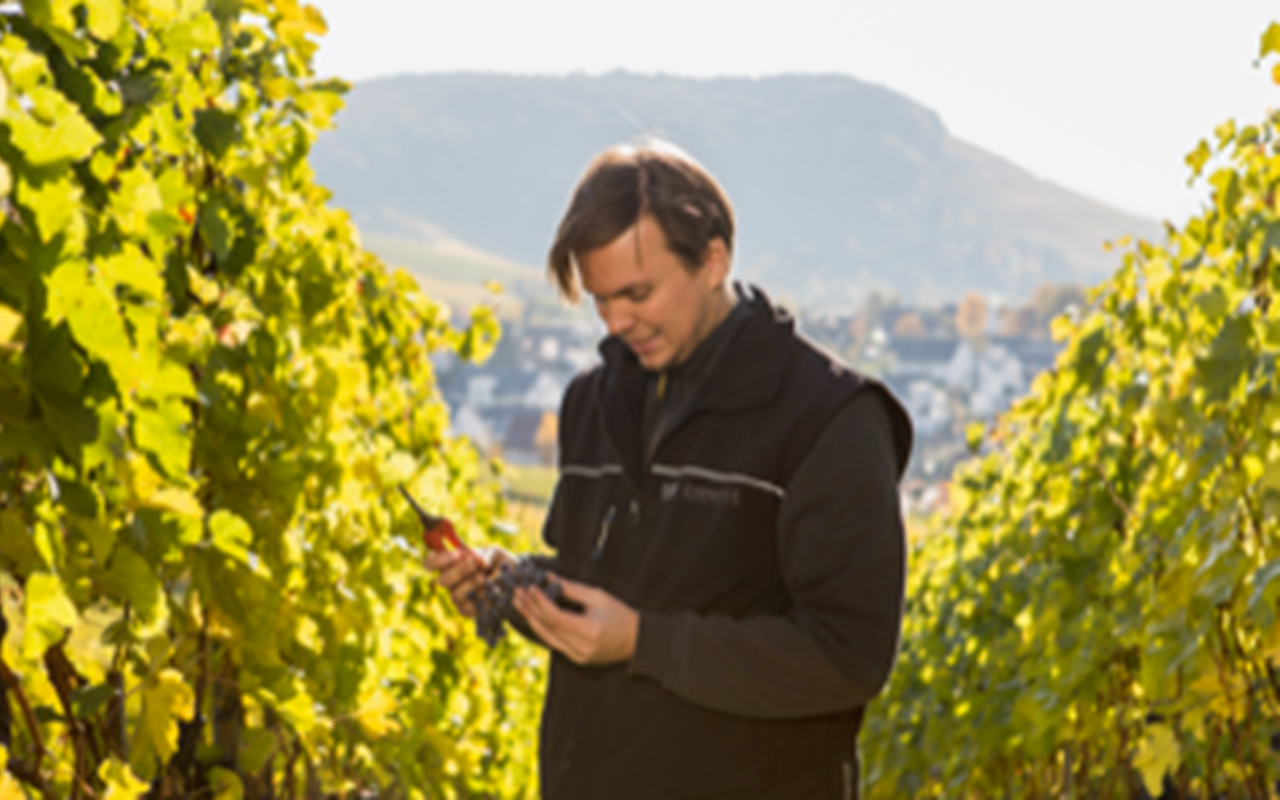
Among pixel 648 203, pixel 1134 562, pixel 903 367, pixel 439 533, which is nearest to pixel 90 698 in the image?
pixel 439 533

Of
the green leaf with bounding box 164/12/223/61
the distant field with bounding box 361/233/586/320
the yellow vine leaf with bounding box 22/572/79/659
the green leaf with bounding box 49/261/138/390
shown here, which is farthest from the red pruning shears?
the distant field with bounding box 361/233/586/320

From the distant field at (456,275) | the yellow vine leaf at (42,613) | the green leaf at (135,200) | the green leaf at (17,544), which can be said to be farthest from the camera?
the distant field at (456,275)

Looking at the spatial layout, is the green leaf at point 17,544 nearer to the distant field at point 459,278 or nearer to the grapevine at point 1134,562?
the grapevine at point 1134,562

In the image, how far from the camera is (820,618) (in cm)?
160

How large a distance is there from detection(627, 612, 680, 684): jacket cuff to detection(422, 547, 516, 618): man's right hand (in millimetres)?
225

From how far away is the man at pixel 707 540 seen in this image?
5.29 feet

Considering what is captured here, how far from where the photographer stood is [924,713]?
15.1 ft

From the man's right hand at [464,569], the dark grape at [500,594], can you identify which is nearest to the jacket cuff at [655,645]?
the dark grape at [500,594]

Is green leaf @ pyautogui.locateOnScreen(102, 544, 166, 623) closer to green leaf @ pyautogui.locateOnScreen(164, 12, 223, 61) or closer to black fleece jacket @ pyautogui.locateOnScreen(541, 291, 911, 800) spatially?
green leaf @ pyautogui.locateOnScreen(164, 12, 223, 61)

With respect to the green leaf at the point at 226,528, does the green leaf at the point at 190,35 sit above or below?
above

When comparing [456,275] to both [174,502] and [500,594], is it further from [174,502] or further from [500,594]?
[174,502]

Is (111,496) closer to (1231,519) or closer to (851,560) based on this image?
(851,560)

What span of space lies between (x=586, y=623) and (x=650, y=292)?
463mm

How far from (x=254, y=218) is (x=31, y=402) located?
106 centimetres
